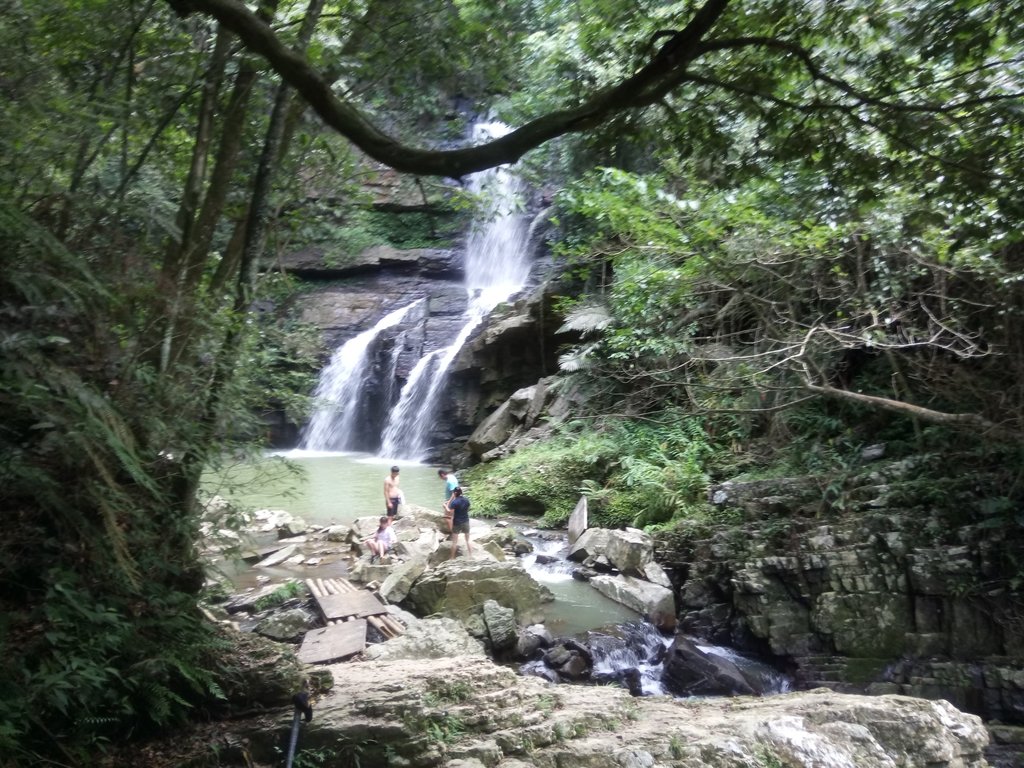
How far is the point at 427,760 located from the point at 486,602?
164 inches

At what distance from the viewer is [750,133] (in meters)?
10.4

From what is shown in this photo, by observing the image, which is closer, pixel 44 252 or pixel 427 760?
pixel 44 252

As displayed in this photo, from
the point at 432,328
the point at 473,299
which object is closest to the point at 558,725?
the point at 432,328

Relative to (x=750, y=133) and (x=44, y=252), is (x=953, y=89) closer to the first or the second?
(x=44, y=252)

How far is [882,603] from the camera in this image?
7281 mm

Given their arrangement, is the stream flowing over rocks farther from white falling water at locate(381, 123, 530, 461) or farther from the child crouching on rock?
white falling water at locate(381, 123, 530, 461)

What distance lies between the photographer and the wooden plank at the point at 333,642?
239 inches

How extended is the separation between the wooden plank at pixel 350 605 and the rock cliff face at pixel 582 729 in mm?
2342

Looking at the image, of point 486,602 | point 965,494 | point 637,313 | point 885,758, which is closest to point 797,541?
point 965,494

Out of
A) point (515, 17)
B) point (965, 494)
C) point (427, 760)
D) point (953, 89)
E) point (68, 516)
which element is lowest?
point (427, 760)

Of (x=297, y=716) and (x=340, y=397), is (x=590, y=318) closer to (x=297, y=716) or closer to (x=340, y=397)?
(x=340, y=397)

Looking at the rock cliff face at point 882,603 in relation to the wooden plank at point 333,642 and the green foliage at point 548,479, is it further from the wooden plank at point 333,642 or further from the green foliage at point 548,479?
the green foliage at point 548,479

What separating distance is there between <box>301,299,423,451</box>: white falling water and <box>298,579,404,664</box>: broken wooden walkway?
13649 mm

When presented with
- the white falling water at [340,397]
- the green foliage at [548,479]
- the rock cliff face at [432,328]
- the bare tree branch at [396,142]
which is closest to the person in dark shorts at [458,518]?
the green foliage at [548,479]
